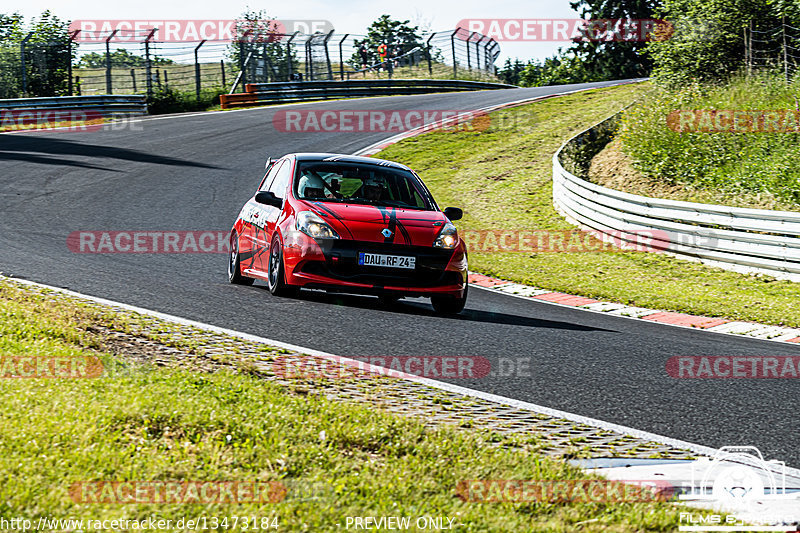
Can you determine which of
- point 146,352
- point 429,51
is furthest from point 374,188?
point 429,51

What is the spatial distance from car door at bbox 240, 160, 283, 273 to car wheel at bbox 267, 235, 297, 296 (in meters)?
0.24

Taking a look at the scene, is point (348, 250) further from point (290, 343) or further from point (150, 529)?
point (150, 529)

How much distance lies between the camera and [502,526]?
10.8 ft

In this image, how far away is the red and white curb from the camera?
9.45 metres

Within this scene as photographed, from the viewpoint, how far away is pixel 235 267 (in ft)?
34.8

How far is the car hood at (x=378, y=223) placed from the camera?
344 inches

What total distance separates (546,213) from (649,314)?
327 inches

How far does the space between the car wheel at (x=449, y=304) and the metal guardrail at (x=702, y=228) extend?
5.92 m

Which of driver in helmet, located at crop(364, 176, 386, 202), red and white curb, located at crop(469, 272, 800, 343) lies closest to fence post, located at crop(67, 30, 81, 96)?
red and white curb, located at crop(469, 272, 800, 343)

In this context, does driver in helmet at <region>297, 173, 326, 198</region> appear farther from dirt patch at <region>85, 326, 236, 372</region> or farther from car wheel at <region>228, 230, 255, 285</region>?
dirt patch at <region>85, 326, 236, 372</region>

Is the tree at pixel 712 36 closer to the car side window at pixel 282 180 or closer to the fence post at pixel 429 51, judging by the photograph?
the car side window at pixel 282 180

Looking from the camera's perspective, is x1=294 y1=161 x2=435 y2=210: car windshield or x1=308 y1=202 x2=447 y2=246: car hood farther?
x1=294 y1=161 x2=435 y2=210: car windshield

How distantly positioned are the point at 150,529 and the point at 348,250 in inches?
226

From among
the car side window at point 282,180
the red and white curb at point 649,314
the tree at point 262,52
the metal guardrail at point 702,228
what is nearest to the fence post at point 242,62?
the tree at point 262,52
